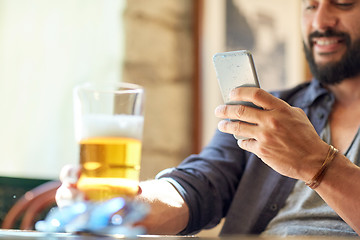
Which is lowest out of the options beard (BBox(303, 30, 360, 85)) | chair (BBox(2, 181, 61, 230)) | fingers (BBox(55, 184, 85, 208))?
chair (BBox(2, 181, 61, 230))

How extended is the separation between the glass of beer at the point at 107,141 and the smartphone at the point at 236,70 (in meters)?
0.21

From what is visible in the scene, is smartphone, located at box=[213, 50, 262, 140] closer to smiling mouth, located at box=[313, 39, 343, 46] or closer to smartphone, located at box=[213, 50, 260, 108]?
smartphone, located at box=[213, 50, 260, 108]

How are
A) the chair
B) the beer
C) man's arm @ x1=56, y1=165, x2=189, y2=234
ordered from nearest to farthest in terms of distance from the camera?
the beer, man's arm @ x1=56, y1=165, x2=189, y2=234, the chair

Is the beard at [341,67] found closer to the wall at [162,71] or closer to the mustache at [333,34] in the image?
Answer: the mustache at [333,34]

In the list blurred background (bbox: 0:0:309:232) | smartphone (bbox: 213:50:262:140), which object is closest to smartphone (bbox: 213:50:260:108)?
smartphone (bbox: 213:50:262:140)

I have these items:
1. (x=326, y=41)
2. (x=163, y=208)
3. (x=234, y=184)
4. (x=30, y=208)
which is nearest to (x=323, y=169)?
(x=163, y=208)

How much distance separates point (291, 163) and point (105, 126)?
398mm

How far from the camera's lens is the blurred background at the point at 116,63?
189 centimetres

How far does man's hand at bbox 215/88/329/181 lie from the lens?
99 centimetres

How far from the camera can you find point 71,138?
204 centimetres

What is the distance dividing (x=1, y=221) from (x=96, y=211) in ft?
2.12

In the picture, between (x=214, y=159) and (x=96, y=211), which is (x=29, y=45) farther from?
(x=96, y=211)

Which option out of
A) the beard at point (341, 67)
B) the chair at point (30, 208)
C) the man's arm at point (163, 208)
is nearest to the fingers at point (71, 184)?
the man's arm at point (163, 208)

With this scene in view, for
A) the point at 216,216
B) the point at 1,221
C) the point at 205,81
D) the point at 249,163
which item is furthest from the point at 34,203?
the point at 205,81
